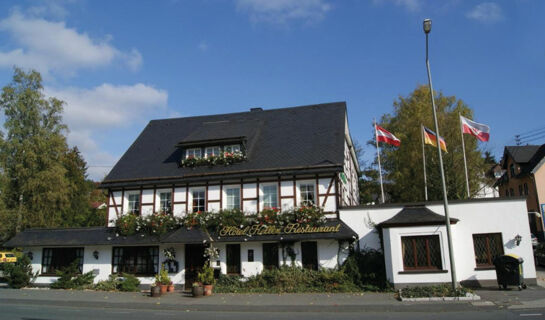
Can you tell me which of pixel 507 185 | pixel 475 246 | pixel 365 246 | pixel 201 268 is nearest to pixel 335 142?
pixel 365 246

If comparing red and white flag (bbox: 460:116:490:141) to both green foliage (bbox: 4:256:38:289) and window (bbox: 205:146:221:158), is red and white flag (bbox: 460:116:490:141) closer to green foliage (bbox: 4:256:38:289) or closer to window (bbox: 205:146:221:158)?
window (bbox: 205:146:221:158)

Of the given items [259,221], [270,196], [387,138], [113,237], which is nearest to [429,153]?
[387,138]

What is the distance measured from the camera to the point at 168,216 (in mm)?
19781

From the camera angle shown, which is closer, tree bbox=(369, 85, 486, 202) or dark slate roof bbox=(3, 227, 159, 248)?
dark slate roof bbox=(3, 227, 159, 248)

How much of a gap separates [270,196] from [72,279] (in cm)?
1110

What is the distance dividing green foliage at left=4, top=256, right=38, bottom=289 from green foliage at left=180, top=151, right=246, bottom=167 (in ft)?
32.5

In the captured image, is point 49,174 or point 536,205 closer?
point 49,174

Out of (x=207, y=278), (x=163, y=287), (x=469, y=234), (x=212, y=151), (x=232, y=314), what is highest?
(x=212, y=151)

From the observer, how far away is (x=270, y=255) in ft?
61.2

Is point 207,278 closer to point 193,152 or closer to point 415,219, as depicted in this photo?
point 193,152

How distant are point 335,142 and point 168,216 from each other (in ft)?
30.7

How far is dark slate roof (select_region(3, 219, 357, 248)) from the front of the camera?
1777cm

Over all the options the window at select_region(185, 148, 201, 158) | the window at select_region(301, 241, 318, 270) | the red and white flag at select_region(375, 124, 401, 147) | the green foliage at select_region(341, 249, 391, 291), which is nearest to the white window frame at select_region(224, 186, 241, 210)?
the window at select_region(185, 148, 201, 158)

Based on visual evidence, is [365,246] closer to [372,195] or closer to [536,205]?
[372,195]
